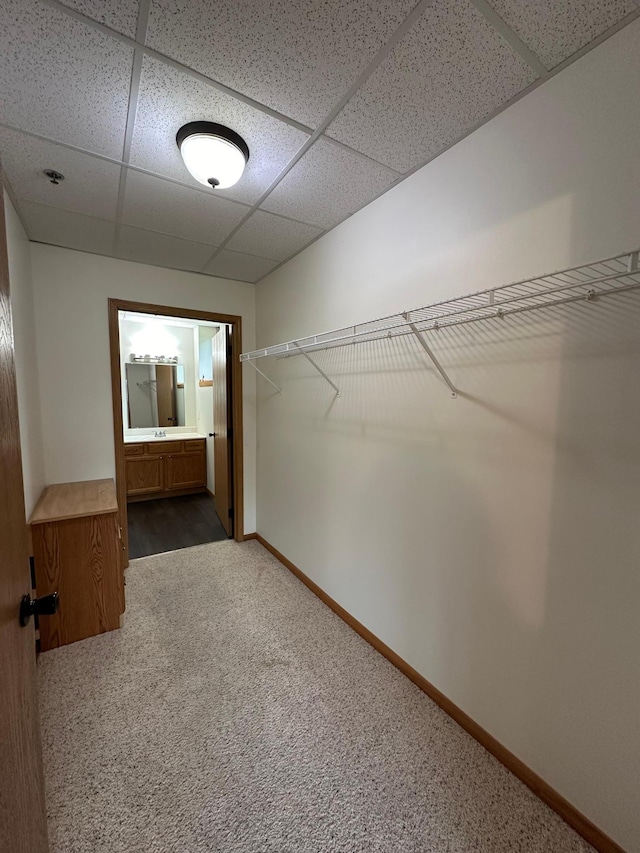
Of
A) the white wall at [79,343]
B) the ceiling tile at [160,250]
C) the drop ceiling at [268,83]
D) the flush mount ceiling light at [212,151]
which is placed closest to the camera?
the drop ceiling at [268,83]

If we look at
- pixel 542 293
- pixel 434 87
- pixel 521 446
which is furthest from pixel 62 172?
pixel 521 446

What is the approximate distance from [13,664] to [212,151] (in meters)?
1.78

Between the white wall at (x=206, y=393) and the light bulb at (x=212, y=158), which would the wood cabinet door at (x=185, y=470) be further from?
the light bulb at (x=212, y=158)

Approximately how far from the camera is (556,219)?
3.75 ft

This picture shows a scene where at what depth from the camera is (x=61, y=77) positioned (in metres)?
1.14

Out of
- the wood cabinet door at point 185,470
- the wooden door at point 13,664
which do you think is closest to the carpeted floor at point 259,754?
the wooden door at point 13,664

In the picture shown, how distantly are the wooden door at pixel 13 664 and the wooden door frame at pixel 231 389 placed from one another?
198cm

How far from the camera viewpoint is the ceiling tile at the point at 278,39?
94cm

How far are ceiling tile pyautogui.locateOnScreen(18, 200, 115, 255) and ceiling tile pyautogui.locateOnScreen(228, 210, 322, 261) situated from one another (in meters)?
0.83

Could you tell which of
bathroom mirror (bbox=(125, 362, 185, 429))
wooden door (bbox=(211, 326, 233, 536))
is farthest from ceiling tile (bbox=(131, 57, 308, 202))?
bathroom mirror (bbox=(125, 362, 185, 429))

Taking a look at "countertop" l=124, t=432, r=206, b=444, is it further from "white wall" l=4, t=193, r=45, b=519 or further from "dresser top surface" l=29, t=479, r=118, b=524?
"white wall" l=4, t=193, r=45, b=519

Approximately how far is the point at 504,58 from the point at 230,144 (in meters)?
0.99

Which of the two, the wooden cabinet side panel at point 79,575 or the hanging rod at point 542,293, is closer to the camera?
the hanging rod at point 542,293

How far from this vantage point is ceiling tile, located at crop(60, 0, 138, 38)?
36.4 inches
